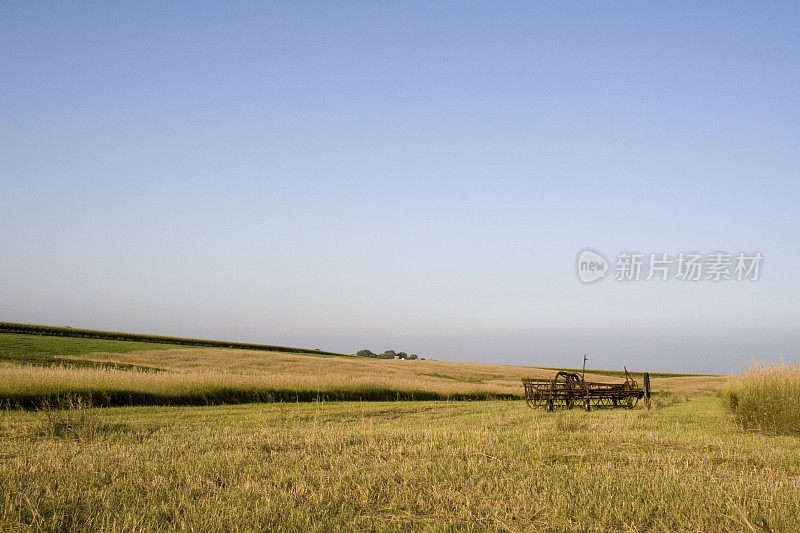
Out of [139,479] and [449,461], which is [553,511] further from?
[139,479]

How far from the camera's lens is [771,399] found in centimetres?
1662

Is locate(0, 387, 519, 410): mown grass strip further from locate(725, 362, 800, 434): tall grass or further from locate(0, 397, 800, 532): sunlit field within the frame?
locate(725, 362, 800, 434): tall grass

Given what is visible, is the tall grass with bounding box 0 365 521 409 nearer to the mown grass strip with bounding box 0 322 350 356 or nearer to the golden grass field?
the golden grass field

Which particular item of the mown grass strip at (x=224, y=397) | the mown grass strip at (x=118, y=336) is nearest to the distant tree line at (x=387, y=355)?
the mown grass strip at (x=118, y=336)

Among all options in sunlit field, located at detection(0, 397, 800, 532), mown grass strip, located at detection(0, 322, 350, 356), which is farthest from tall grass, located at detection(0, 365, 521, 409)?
mown grass strip, located at detection(0, 322, 350, 356)

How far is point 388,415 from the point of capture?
2098 centimetres

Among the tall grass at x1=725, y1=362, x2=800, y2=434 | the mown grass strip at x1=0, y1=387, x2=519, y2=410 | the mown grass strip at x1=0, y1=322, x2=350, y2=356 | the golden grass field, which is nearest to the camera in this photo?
the golden grass field

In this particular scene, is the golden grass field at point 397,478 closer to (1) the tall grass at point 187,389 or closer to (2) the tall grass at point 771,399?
(2) the tall grass at point 771,399

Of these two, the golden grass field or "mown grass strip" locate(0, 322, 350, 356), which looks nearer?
the golden grass field

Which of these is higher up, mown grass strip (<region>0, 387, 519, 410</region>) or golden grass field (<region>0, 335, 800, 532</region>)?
golden grass field (<region>0, 335, 800, 532</region>)

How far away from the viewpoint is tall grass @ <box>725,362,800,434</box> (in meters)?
16.1

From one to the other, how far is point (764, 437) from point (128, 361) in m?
43.3

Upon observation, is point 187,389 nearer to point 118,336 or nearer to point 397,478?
point 397,478

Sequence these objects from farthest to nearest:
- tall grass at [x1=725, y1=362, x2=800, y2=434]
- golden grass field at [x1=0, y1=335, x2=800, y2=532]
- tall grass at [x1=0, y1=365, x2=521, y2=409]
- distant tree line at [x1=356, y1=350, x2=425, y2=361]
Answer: distant tree line at [x1=356, y1=350, x2=425, y2=361]
tall grass at [x1=0, y1=365, x2=521, y2=409]
tall grass at [x1=725, y1=362, x2=800, y2=434]
golden grass field at [x1=0, y1=335, x2=800, y2=532]
